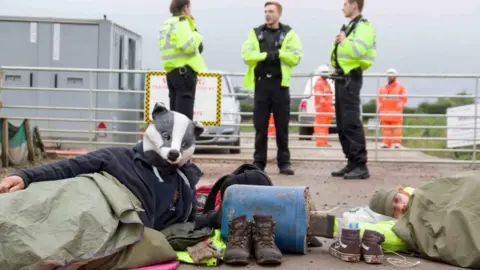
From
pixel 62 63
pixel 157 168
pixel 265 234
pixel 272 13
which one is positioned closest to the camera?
pixel 265 234

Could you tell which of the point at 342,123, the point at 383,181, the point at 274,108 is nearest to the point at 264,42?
the point at 274,108

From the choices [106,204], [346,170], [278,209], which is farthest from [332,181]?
[106,204]

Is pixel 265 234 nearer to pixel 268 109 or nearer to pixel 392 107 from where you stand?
pixel 268 109

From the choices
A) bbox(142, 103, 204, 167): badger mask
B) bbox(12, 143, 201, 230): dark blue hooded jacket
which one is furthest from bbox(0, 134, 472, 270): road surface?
bbox(142, 103, 204, 167): badger mask

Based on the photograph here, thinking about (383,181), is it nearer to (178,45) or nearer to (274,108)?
(274,108)

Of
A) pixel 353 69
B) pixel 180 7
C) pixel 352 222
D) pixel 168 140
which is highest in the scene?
pixel 180 7

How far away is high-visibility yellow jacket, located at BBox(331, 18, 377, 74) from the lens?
7.80 metres

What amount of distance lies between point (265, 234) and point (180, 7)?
4246 mm

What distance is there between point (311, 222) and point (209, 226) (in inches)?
29.6

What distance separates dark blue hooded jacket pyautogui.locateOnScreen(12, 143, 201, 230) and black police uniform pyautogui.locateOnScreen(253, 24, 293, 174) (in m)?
3.60

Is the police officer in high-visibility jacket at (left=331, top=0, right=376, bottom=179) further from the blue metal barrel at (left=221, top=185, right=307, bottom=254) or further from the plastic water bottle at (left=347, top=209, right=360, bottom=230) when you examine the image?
the blue metal barrel at (left=221, top=185, right=307, bottom=254)

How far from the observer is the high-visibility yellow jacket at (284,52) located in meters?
8.16

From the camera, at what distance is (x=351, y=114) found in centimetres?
806

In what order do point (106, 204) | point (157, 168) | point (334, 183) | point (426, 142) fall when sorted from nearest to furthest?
point (106, 204) → point (157, 168) → point (334, 183) → point (426, 142)
